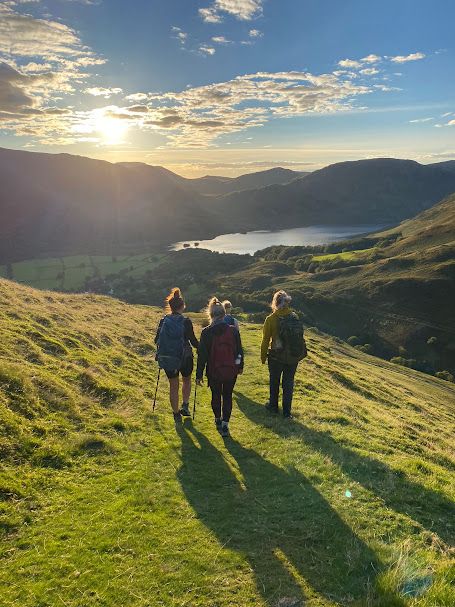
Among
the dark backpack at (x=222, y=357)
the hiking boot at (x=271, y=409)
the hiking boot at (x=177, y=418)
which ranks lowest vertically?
the hiking boot at (x=271, y=409)

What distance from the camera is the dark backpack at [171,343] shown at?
33.6ft

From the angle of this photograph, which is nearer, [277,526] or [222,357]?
[277,526]

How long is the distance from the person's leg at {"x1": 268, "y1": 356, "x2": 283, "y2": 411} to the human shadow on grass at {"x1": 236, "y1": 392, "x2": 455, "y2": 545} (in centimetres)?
112

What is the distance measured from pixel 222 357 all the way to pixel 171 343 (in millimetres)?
1361

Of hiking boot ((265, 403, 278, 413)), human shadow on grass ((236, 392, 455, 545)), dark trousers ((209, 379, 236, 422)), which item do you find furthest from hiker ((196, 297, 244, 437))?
hiking boot ((265, 403, 278, 413))

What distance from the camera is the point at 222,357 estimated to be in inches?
383

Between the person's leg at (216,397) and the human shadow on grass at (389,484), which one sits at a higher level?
the person's leg at (216,397)

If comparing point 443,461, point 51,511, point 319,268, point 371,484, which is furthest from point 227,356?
point 319,268

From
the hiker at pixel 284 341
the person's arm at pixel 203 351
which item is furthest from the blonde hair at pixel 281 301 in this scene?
the person's arm at pixel 203 351

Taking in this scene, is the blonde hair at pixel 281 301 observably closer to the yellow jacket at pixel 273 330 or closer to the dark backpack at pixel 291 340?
the yellow jacket at pixel 273 330

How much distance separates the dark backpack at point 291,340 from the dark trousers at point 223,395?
1.68 metres

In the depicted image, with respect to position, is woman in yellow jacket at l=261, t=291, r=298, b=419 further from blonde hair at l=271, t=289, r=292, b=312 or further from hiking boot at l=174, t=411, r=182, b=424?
hiking boot at l=174, t=411, r=182, b=424

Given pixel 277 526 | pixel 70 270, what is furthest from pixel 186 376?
pixel 70 270

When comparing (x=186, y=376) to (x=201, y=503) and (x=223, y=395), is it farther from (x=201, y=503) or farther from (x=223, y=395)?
(x=201, y=503)
